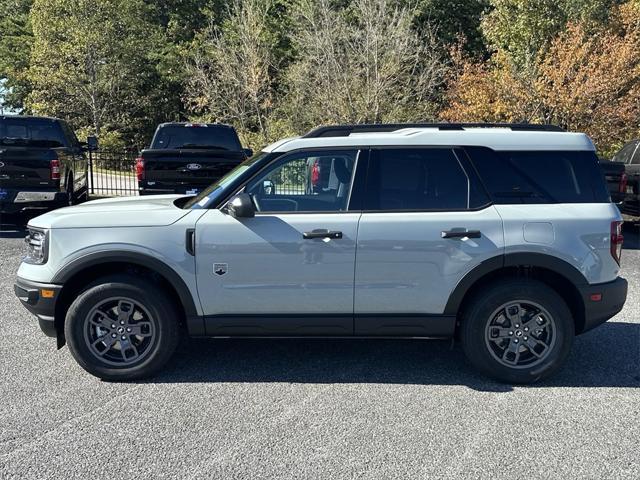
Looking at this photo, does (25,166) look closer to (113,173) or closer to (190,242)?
(190,242)

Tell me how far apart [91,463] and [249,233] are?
5.99ft

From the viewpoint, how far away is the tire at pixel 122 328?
14.9ft

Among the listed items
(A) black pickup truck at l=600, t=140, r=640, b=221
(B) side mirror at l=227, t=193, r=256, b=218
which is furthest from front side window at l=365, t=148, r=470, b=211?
(A) black pickup truck at l=600, t=140, r=640, b=221

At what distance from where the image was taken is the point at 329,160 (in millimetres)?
4711

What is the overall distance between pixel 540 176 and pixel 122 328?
333 centimetres

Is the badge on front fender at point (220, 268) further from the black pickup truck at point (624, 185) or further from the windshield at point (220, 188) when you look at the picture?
the black pickup truck at point (624, 185)

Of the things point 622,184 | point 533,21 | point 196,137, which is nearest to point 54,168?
point 196,137

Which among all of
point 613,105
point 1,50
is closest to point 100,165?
point 613,105

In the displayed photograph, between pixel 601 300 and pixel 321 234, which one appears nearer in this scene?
pixel 321 234

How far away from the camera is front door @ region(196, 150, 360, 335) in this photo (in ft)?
14.7

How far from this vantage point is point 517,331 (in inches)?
183

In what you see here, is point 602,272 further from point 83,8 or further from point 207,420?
point 83,8

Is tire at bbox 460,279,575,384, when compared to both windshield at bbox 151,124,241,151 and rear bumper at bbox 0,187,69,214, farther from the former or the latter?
rear bumper at bbox 0,187,69,214

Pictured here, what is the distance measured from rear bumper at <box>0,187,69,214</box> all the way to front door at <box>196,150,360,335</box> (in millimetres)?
7327
